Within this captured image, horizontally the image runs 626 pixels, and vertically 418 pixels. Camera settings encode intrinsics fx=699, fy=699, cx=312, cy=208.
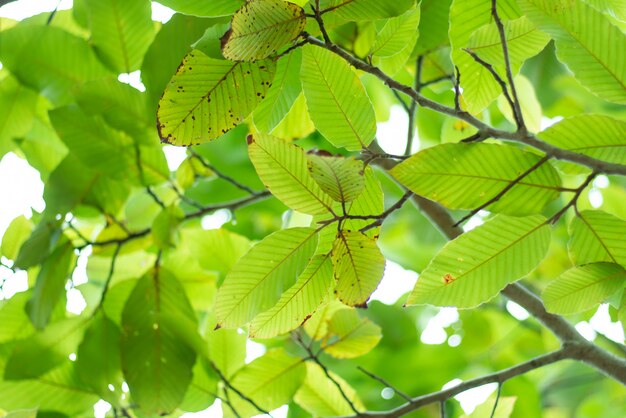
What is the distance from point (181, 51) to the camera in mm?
808

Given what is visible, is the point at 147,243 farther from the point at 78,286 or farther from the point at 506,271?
the point at 506,271

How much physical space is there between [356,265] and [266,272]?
0.28ft

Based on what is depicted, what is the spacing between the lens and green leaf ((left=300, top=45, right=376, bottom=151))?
607 millimetres

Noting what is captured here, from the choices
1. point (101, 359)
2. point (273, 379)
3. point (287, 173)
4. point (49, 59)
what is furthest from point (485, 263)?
point (49, 59)

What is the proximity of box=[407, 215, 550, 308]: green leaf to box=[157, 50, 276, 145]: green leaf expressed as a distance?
0.22 metres

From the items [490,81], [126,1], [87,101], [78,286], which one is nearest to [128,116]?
[87,101]

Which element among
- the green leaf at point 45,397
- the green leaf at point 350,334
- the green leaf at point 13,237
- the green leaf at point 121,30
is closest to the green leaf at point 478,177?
the green leaf at point 350,334

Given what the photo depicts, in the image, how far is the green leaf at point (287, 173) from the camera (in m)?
0.58

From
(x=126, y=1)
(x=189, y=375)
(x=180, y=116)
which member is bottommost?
(x=189, y=375)

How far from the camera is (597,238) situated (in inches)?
25.4

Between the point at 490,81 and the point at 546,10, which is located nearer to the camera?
the point at 546,10

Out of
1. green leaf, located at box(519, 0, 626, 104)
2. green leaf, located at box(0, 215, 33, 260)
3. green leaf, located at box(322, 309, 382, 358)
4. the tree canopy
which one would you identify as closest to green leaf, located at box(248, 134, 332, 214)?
the tree canopy

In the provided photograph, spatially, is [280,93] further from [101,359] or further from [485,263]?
[101,359]

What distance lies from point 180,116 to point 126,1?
474mm
